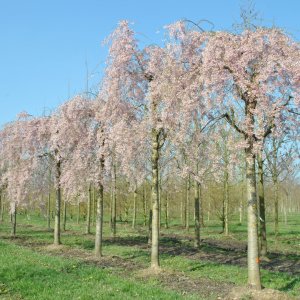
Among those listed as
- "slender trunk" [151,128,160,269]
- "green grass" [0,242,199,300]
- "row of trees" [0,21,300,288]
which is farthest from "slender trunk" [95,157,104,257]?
"slender trunk" [151,128,160,269]

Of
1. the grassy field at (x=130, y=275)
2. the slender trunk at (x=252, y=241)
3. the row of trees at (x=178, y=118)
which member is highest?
the row of trees at (x=178, y=118)

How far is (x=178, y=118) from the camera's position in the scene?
14477mm

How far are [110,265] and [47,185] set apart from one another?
11.7 metres

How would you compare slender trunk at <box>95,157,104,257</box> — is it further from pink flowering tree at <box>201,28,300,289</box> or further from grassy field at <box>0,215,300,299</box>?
pink flowering tree at <box>201,28,300,289</box>

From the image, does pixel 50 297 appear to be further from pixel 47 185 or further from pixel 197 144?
pixel 47 185

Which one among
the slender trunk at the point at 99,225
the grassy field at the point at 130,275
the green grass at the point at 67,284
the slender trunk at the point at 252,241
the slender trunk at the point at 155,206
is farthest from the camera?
the slender trunk at the point at 99,225

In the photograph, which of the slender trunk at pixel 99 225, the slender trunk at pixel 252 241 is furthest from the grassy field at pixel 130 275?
the slender trunk at pixel 252 241

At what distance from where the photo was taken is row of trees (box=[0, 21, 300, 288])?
12578 mm

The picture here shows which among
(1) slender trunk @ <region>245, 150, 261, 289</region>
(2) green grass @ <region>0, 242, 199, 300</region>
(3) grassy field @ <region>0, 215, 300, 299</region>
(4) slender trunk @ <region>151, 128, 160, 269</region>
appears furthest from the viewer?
(4) slender trunk @ <region>151, 128, 160, 269</region>

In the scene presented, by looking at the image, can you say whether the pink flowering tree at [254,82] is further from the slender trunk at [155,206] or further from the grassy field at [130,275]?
the slender trunk at [155,206]

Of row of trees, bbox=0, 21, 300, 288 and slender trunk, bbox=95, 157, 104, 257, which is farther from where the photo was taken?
slender trunk, bbox=95, 157, 104, 257

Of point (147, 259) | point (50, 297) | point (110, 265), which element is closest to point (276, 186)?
point (147, 259)

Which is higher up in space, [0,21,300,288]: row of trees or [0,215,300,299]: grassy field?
[0,21,300,288]: row of trees

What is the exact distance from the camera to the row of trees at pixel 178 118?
12.6 m
